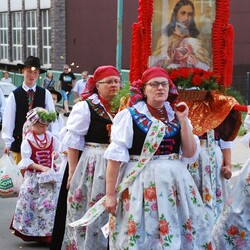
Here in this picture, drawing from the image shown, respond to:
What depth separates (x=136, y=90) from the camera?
5992 millimetres

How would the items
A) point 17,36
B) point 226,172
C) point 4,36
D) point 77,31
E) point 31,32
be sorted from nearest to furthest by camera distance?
1. point 226,172
2. point 77,31
3. point 31,32
4. point 17,36
5. point 4,36

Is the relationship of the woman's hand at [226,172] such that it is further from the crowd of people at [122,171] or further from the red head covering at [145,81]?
the red head covering at [145,81]

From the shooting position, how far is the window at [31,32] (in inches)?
1569

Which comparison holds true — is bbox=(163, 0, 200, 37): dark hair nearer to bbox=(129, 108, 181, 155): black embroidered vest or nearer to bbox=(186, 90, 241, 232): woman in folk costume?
bbox=(186, 90, 241, 232): woman in folk costume

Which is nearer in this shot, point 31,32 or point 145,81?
point 145,81

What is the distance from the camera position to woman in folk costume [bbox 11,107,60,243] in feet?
28.1

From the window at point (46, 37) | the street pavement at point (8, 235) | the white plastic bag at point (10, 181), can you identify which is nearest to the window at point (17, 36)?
the window at point (46, 37)

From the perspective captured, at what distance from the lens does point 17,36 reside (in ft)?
141

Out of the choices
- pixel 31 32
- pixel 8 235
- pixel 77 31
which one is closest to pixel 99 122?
pixel 8 235

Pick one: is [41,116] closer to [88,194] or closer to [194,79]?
[88,194]

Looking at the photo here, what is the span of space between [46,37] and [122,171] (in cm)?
3273

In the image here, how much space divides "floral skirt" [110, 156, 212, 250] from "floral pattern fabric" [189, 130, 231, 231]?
3.94ft

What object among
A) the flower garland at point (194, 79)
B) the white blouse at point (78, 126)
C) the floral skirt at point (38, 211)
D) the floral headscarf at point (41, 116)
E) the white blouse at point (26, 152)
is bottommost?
the floral skirt at point (38, 211)

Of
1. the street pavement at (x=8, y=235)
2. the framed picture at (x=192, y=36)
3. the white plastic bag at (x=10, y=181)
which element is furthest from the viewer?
the white plastic bag at (x=10, y=181)
